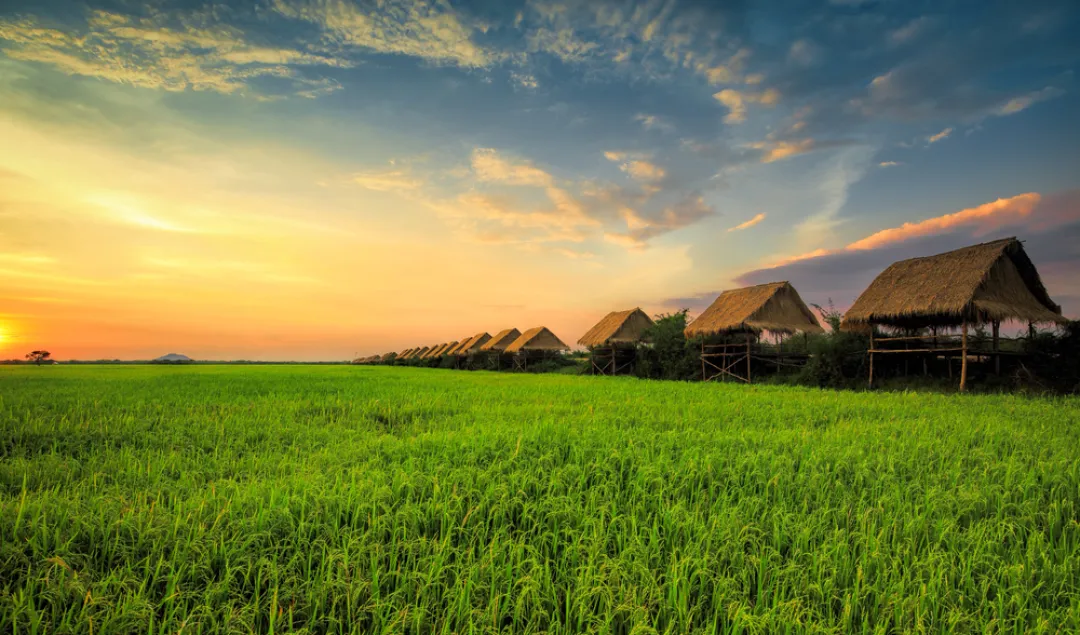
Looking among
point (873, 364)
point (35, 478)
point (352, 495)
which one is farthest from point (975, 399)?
point (35, 478)

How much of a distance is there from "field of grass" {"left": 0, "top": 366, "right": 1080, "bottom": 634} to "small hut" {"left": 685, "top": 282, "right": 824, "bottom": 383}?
11.5 m

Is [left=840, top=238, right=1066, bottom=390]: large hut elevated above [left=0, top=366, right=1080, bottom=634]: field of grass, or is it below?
above

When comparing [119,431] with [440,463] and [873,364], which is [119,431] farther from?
[873,364]

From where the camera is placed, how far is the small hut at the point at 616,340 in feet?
76.8

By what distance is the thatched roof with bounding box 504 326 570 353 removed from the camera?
30828 mm

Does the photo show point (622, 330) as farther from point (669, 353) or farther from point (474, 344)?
point (474, 344)

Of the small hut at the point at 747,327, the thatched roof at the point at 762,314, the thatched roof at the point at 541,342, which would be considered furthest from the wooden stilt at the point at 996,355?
the thatched roof at the point at 541,342

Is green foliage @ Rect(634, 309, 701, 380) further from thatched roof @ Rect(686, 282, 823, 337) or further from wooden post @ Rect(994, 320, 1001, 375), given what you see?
wooden post @ Rect(994, 320, 1001, 375)

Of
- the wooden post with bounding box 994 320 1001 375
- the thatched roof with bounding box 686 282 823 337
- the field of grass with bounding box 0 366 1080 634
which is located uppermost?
the thatched roof with bounding box 686 282 823 337

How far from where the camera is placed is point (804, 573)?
2.38 metres

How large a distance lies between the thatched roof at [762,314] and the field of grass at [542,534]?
1132cm

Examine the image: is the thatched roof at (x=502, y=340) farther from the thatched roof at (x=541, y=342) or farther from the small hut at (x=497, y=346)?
the thatched roof at (x=541, y=342)

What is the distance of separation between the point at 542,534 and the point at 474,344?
3850 cm

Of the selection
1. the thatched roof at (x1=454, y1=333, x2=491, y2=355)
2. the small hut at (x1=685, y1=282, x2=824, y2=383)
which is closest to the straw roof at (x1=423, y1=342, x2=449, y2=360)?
the thatched roof at (x1=454, y1=333, x2=491, y2=355)
